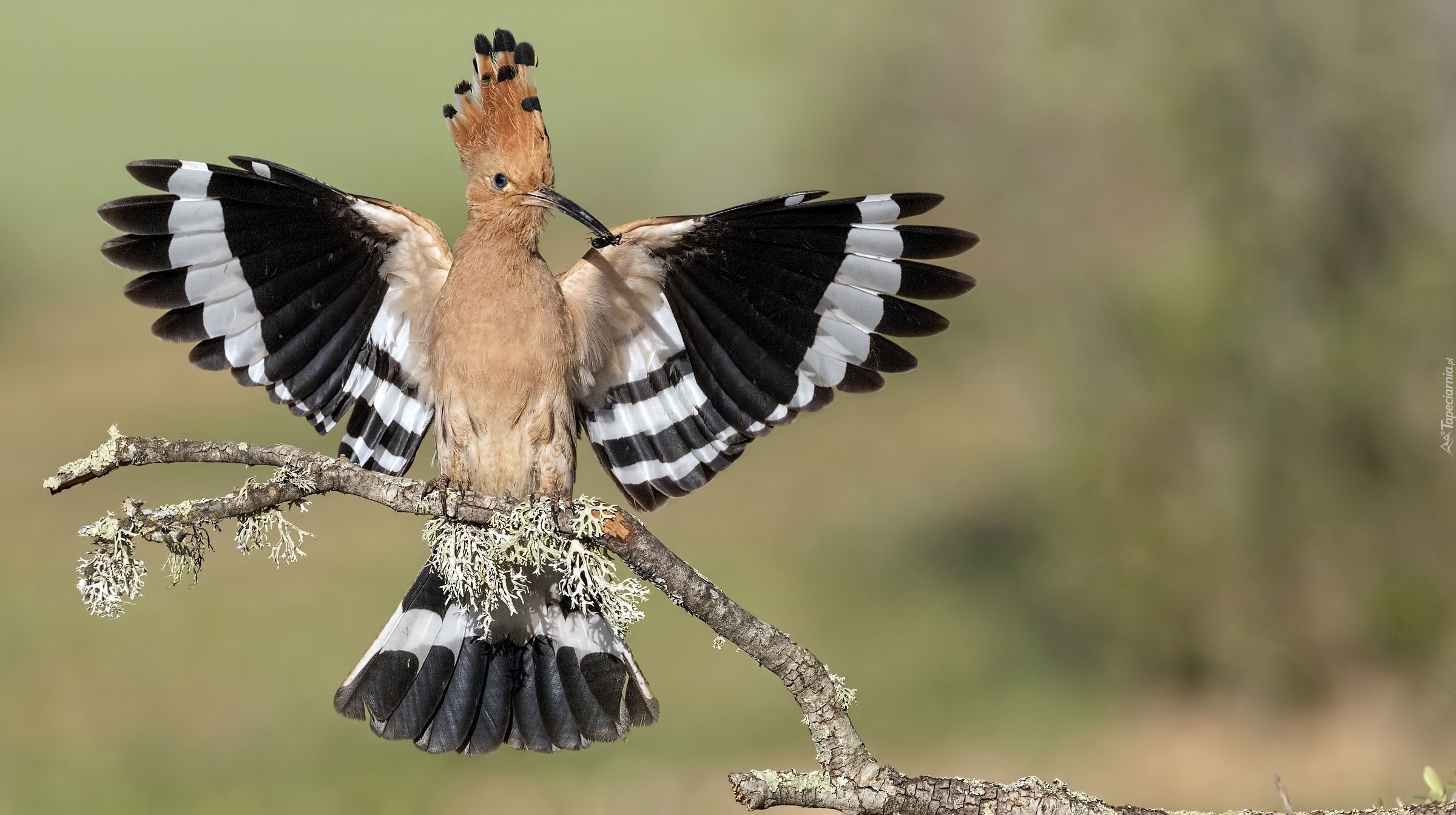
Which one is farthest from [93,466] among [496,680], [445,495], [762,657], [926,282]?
[926,282]

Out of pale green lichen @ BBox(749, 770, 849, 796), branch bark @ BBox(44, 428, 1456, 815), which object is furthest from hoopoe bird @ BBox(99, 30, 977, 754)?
pale green lichen @ BBox(749, 770, 849, 796)

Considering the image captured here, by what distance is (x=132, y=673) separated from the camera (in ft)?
27.1

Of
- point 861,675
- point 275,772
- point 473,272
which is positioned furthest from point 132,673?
point 473,272

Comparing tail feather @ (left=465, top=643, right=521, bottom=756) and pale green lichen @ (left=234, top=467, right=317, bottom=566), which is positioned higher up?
tail feather @ (left=465, top=643, right=521, bottom=756)

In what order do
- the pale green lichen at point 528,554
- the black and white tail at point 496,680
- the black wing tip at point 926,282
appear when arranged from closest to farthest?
the pale green lichen at point 528,554, the black wing tip at point 926,282, the black and white tail at point 496,680

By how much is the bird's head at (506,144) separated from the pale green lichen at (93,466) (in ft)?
4.19

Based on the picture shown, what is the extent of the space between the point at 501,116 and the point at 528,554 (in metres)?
1.23

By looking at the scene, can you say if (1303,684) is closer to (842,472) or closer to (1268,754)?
(1268,754)

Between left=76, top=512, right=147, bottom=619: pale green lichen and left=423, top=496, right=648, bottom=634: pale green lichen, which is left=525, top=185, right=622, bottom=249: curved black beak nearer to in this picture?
left=423, top=496, right=648, bottom=634: pale green lichen

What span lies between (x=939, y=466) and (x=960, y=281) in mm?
9244

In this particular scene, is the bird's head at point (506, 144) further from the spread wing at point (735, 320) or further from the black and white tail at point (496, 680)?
the black and white tail at point (496, 680)

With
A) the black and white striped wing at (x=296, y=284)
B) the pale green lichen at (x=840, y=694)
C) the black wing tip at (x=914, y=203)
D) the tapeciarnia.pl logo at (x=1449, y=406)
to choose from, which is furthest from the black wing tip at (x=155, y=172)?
the tapeciarnia.pl logo at (x=1449, y=406)

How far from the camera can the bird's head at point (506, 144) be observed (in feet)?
11.2

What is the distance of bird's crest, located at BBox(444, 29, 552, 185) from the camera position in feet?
11.2
